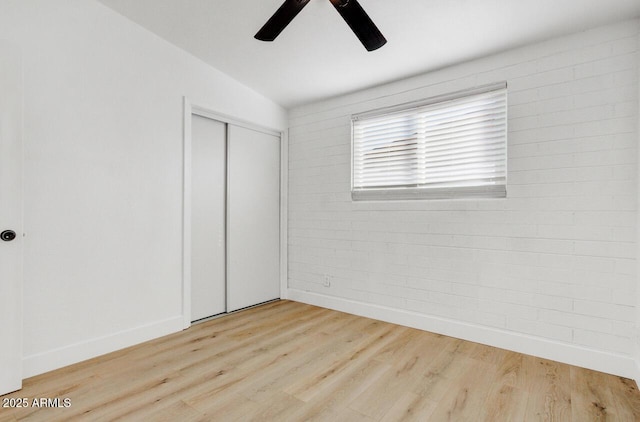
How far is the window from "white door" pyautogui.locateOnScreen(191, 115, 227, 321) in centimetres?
145

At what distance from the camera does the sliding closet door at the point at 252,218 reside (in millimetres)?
3670

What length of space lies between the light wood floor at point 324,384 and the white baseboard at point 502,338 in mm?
70

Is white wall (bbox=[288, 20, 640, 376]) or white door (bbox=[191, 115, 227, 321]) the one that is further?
white door (bbox=[191, 115, 227, 321])

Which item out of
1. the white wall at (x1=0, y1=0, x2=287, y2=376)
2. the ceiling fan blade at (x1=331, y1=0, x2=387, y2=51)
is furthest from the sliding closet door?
the ceiling fan blade at (x1=331, y1=0, x2=387, y2=51)

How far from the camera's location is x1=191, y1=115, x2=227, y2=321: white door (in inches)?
130

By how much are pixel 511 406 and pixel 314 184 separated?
277cm

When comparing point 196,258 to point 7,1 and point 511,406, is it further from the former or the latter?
point 511,406

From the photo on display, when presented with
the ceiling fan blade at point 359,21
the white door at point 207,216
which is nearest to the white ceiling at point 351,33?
the ceiling fan blade at point 359,21

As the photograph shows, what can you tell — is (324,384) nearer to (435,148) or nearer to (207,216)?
(207,216)

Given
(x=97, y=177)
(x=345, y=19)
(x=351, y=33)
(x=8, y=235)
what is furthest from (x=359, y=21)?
(x=8, y=235)

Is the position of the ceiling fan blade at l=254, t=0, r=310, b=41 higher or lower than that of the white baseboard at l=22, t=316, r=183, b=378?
higher

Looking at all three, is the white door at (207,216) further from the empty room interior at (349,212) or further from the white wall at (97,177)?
the white wall at (97,177)

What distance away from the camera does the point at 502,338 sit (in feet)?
8.87

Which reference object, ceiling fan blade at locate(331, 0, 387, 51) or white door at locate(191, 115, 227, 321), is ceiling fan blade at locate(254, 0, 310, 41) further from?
white door at locate(191, 115, 227, 321)
